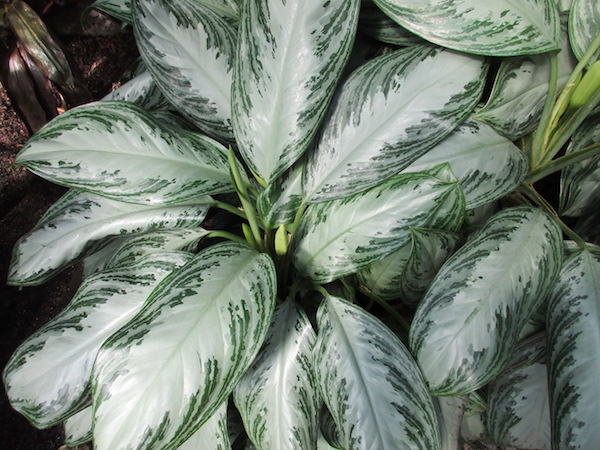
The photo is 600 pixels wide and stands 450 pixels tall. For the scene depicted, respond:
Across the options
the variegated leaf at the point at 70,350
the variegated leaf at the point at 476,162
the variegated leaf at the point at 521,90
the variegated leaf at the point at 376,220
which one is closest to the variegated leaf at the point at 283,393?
the variegated leaf at the point at 376,220

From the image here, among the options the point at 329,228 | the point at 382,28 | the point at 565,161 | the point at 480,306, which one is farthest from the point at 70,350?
the point at 565,161

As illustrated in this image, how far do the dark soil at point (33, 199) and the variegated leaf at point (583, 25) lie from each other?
3.88ft

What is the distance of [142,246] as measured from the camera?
2.68 ft

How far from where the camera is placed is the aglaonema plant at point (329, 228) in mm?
561

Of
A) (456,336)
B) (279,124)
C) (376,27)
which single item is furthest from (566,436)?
(376,27)

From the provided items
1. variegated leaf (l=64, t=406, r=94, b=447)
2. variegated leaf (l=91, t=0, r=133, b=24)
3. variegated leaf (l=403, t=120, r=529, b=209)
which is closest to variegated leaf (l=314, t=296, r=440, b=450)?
variegated leaf (l=403, t=120, r=529, b=209)

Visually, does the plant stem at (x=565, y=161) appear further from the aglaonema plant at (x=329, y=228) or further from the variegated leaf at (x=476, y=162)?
the variegated leaf at (x=476, y=162)

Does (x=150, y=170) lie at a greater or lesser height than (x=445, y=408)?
greater

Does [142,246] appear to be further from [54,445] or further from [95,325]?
[54,445]

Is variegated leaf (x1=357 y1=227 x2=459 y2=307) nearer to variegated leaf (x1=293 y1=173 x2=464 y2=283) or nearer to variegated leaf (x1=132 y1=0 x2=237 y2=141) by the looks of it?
variegated leaf (x1=293 y1=173 x2=464 y2=283)

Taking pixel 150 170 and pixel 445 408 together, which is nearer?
pixel 150 170

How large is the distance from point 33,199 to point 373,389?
1157 mm

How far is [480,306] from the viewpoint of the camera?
59 cm

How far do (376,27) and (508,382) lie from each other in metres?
0.70
